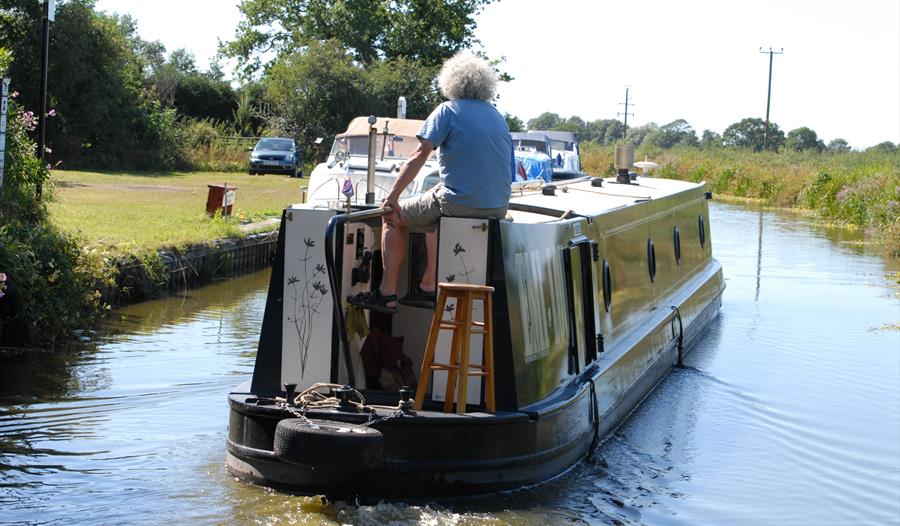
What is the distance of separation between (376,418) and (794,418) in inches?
213

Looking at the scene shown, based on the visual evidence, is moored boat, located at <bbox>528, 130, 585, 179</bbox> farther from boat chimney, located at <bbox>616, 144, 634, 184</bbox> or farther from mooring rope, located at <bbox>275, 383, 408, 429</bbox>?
mooring rope, located at <bbox>275, 383, 408, 429</bbox>


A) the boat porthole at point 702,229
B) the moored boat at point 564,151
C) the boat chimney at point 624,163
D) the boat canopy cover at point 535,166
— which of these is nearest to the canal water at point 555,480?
the boat porthole at point 702,229

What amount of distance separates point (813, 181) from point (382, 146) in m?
23.4

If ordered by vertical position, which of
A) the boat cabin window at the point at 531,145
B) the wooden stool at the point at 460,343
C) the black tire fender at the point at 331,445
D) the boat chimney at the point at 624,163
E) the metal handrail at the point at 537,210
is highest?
the boat cabin window at the point at 531,145

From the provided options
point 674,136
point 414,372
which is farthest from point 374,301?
point 674,136

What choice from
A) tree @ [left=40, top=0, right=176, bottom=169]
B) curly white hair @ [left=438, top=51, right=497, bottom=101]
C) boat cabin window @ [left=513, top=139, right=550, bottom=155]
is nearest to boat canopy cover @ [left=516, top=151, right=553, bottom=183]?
A: boat cabin window @ [left=513, top=139, right=550, bottom=155]

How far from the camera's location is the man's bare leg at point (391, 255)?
7242mm

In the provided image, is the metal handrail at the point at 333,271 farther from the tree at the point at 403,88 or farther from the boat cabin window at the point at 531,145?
the tree at the point at 403,88

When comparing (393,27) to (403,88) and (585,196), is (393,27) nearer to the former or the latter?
(403,88)

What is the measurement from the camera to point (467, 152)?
7.05 m

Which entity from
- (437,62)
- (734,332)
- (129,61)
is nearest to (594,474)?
(734,332)

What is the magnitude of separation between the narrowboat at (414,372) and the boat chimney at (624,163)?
16.6 ft

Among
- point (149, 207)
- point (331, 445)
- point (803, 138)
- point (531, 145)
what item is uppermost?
point (803, 138)

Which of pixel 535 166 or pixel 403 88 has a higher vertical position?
pixel 403 88
